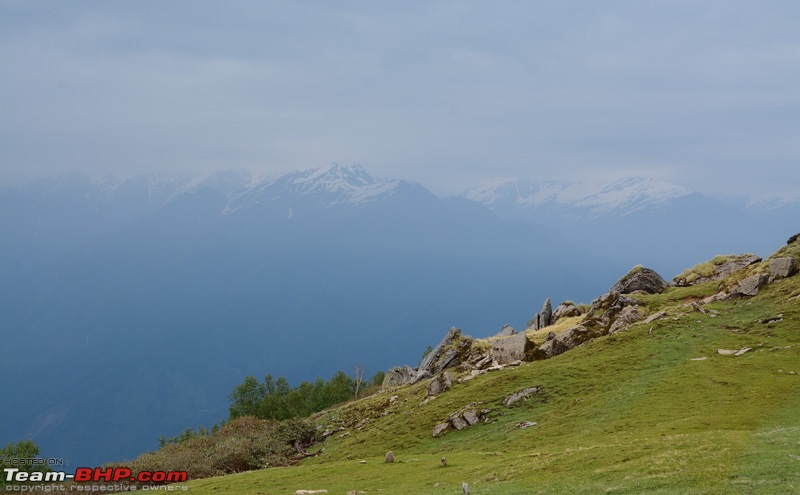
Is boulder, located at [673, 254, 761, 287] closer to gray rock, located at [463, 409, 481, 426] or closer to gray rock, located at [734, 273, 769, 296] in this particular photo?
gray rock, located at [734, 273, 769, 296]

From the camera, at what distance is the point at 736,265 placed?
261 feet

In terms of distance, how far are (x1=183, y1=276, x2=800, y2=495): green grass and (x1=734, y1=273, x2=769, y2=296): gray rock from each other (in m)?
1.03

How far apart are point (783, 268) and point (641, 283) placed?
850 inches

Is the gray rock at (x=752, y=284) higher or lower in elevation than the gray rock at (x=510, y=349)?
higher

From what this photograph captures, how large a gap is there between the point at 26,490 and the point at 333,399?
87.1m

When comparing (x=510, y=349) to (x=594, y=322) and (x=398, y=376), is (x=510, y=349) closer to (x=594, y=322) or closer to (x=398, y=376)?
(x=594, y=322)

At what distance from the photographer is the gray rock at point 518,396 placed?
5072 centimetres

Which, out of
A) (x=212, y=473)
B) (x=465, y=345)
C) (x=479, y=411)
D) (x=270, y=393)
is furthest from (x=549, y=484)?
(x=270, y=393)

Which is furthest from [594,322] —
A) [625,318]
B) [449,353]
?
[449,353]

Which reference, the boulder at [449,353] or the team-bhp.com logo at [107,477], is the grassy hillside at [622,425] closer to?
the team-bhp.com logo at [107,477]

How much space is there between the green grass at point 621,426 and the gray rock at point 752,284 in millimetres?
1025

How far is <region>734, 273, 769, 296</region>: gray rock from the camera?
62.2 meters

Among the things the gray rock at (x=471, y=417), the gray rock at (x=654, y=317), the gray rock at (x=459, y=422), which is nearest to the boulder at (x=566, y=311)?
the gray rock at (x=654, y=317)

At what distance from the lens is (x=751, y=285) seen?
6281 centimetres
